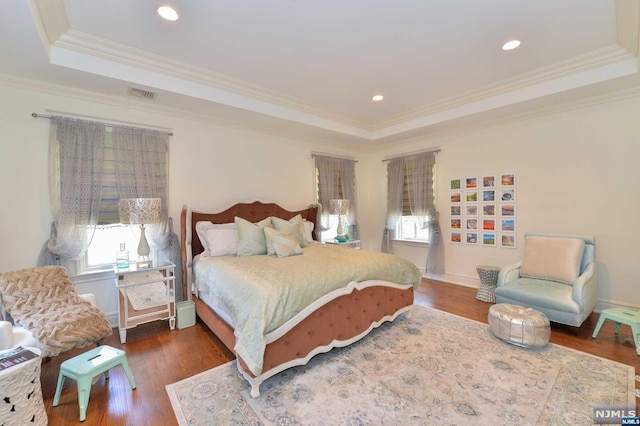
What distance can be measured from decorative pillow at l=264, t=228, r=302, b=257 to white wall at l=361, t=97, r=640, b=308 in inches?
119

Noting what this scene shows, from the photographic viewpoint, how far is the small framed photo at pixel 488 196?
13.5ft

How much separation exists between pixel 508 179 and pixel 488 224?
73 centimetres

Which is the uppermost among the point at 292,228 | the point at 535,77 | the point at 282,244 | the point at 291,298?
the point at 535,77

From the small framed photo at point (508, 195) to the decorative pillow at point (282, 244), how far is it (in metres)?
3.14

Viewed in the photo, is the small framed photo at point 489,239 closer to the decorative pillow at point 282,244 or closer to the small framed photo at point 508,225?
the small framed photo at point 508,225

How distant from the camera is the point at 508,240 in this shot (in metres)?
3.99

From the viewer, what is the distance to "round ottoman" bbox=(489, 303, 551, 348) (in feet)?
8.07

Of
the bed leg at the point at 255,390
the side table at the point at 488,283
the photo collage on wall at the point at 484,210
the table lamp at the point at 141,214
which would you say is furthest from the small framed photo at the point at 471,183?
the table lamp at the point at 141,214

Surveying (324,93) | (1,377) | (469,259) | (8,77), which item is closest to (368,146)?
(324,93)

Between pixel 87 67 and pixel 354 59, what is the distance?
2.56 meters

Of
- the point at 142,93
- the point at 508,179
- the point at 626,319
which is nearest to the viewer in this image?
the point at 626,319

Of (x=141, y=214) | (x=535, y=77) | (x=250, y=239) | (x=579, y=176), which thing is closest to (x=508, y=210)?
(x=579, y=176)

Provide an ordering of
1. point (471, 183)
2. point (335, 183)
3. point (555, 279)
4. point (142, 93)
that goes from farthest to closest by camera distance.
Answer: point (335, 183) → point (471, 183) → point (555, 279) → point (142, 93)

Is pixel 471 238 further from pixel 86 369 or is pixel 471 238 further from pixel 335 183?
pixel 86 369
